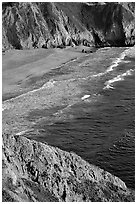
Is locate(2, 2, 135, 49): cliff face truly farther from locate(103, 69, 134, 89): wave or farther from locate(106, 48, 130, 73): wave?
locate(103, 69, 134, 89): wave

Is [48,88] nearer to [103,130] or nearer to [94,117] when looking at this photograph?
[94,117]

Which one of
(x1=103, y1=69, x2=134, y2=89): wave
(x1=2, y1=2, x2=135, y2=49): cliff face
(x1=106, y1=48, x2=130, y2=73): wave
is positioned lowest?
(x1=103, y1=69, x2=134, y2=89): wave

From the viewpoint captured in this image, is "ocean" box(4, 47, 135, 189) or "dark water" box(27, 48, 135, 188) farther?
"ocean" box(4, 47, 135, 189)

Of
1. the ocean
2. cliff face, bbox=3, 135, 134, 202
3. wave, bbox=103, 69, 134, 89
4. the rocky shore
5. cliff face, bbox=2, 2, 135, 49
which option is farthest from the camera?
cliff face, bbox=2, 2, 135, 49

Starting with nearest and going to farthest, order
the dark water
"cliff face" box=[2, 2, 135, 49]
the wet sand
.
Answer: the dark water < the wet sand < "cliff face" box=[2, 2, 135, 49]

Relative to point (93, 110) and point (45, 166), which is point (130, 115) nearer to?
point (93, 110)

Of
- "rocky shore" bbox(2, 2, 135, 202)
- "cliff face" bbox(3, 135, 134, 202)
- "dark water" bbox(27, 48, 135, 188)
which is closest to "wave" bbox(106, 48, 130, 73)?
"rocky shore" bbox(2, 2, 135, 202)

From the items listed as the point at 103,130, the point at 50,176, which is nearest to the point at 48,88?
the point at 103,130
